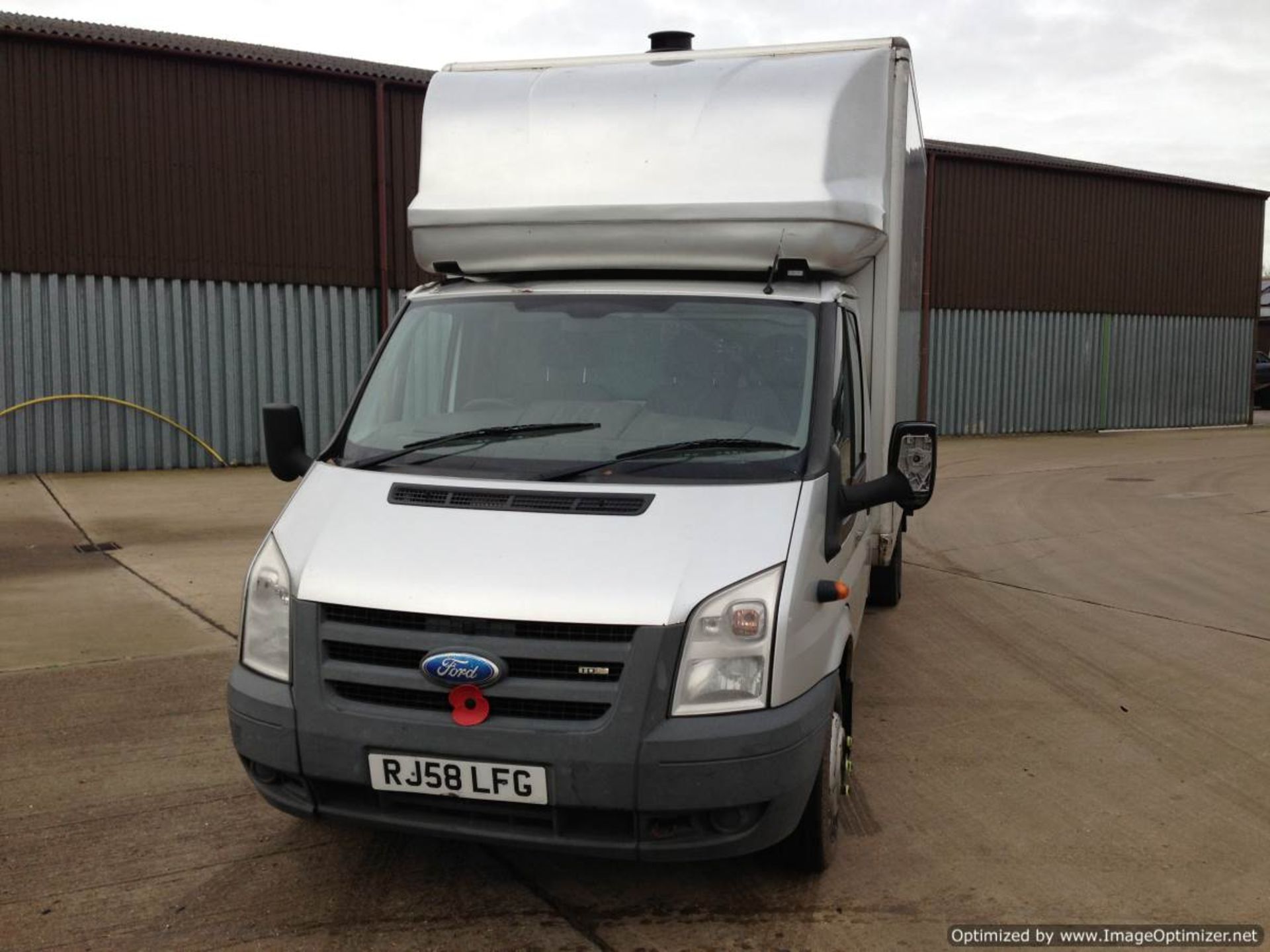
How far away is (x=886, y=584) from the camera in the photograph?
25.6 ft

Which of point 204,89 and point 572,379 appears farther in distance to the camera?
point 204,89

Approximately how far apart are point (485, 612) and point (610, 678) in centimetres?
40

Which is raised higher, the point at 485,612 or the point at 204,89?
A: the point at 204,89

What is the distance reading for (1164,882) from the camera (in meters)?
3.92

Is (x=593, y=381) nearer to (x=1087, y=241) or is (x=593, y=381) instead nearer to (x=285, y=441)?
(x=285, y=441)

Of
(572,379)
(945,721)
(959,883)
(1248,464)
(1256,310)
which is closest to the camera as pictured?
(959,883)

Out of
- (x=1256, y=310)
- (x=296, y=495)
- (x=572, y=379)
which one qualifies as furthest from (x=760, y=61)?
(x=1256, y=310)

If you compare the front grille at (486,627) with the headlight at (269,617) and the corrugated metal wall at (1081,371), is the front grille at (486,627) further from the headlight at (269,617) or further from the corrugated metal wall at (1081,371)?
the corrugated metal wall at (1081,371)

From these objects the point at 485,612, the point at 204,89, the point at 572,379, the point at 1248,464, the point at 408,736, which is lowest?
the point at 1248,464

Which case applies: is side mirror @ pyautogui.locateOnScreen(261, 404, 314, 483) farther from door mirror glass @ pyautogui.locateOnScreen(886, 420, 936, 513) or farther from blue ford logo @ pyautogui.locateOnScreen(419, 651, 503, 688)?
door mirror glass @ pyautogui.locateOnScreen(886, 420, 936, 513)

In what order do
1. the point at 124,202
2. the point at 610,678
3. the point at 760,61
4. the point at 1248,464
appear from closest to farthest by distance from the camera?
the point at 610,678, the point at 760,61, the point at 124,202, the point at 1248,464

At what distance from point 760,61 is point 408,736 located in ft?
11.0

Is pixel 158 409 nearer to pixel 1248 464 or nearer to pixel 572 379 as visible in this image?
pixel 572 379

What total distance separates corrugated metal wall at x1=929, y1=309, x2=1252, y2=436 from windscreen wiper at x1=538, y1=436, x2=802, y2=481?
19436mm
